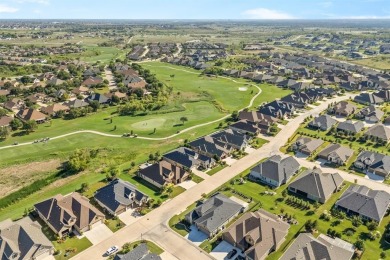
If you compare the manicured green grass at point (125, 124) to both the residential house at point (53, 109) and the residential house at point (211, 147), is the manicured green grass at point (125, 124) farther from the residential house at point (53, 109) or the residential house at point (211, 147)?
the residential house at point (211, 147)

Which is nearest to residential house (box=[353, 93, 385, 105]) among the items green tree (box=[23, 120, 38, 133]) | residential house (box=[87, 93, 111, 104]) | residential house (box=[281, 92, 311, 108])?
residential house (box=[281, 92, 311, 108])

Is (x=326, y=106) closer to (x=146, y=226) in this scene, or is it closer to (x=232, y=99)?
(x=232, y=99)

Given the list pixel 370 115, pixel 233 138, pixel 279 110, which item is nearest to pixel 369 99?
pixel 370 115

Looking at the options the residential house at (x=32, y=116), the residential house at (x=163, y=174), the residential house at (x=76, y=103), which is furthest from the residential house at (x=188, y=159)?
the residential house at (x=76, y=103)

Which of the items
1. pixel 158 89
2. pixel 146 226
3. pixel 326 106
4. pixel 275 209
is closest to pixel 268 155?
pixel 275 209

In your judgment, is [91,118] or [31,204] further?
[91,118]

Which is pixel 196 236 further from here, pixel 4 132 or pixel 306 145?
pixel 4 132
